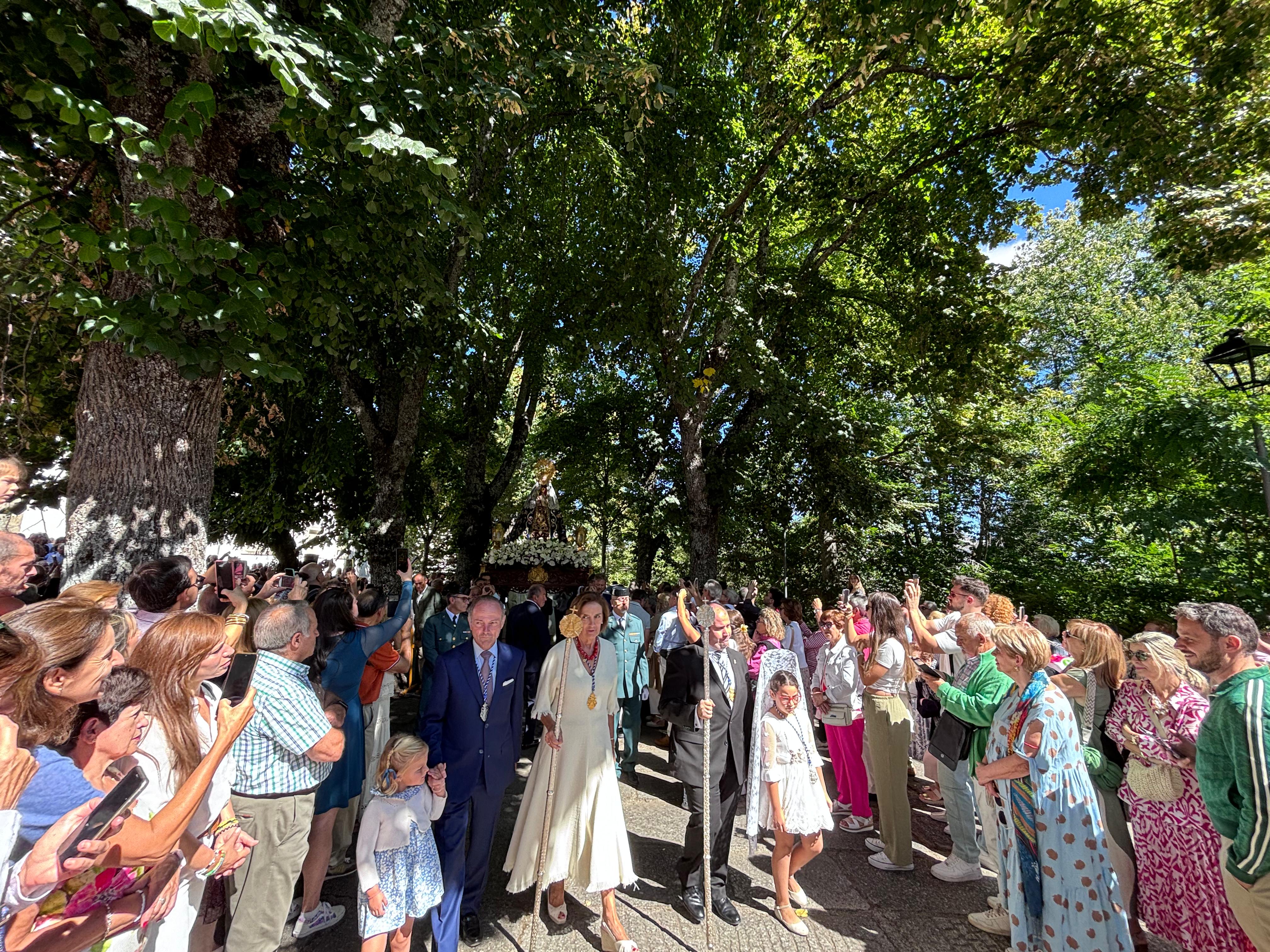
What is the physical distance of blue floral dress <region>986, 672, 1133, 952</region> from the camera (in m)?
3.13

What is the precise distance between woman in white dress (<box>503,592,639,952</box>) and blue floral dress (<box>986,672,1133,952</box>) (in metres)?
2.26

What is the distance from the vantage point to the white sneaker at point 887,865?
191 inches

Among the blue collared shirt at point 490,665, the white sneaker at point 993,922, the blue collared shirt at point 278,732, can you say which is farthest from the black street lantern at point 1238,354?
the blue collared shirt at point 278,732

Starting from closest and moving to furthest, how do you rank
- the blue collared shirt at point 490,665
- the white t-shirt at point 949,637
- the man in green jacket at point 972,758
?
the man in green jacket at point 972,758
the blue collared shirt at point 490,665
the white t-shirt at point 949,637

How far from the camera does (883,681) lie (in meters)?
5.25

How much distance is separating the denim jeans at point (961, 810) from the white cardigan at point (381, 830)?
4000 millimetres

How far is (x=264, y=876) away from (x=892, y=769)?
448cm

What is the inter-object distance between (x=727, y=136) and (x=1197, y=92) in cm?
631

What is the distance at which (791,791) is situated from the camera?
4.17 m

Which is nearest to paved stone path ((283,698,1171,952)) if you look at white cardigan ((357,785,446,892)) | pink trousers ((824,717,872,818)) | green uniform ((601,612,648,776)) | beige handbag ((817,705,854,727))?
pink trousers ((824,717,872,818))

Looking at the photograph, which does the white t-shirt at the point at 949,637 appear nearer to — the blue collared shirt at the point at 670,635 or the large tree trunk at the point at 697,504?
the blue collared shirt at the point at 670,635

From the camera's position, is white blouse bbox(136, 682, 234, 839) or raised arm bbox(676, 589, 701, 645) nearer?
white blouse bbox(136, 682, 234, 839)

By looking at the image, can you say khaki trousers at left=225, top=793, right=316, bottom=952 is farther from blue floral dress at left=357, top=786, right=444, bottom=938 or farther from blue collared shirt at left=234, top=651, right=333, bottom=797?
blue floral dress at left=357, top=786, right=444, bottom=938

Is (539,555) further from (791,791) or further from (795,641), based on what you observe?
(791,791)
